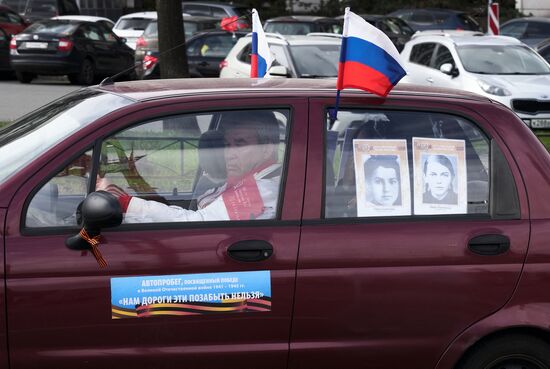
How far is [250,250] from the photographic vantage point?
4250 millimetres

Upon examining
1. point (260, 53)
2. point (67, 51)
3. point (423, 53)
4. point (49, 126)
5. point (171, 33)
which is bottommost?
point (49, 126)

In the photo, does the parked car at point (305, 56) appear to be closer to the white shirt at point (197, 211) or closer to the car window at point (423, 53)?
the car window at point (423, 53)

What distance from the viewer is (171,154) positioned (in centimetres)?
468

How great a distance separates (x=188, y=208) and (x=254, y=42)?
2683 mm

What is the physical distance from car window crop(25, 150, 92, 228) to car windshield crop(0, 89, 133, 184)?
13 cm

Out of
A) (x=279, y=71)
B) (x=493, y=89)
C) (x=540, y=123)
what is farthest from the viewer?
(x=493, y=89)

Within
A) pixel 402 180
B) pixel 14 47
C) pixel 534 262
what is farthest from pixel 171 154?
pixel 14 47

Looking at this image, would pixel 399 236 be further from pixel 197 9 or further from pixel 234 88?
pixel 197 9

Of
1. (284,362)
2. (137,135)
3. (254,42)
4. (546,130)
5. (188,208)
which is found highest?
(546,130)

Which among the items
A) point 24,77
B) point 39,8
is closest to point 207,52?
point 24,77

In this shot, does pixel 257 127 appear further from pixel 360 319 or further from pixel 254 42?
pixel 254 42

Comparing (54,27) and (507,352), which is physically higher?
(54,27)

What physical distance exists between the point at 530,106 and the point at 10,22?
1441 cm

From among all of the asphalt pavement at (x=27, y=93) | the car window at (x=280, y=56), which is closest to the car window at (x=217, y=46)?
the asphalt pavement at (x=27, y=93)
